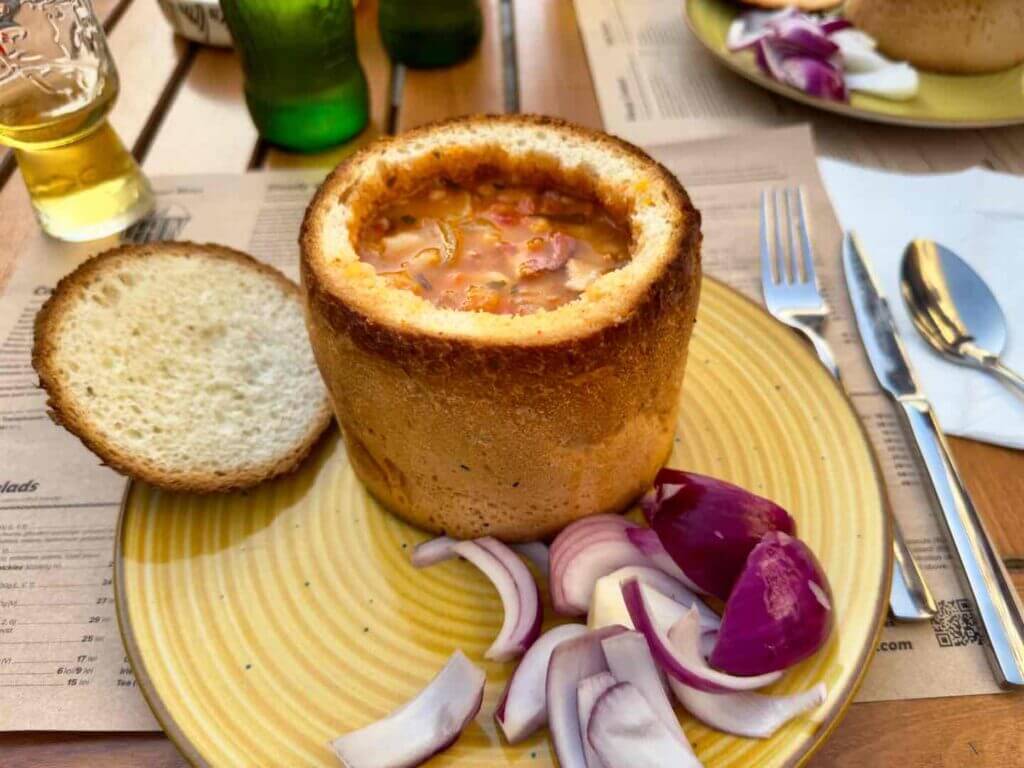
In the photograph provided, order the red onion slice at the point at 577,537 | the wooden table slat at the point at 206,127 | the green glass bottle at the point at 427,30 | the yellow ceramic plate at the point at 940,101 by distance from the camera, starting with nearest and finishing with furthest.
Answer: the red onion slice at the point at 577,537 < the yellow ceramic plate at the point at 940,101 < the wooden table slat at the point at 206,127 < the green glass bottle at the point at 427,30

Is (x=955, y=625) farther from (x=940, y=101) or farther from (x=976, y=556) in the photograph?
(x=940, y=101)

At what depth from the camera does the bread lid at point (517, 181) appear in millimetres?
1048

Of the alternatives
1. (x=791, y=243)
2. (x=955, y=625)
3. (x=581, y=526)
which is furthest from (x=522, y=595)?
(x=791, y=243)

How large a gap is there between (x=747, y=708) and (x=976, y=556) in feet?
1.75

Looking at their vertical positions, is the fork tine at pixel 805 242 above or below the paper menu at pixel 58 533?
above

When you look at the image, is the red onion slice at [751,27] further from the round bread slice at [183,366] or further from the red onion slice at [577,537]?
the red onion slice at [577,537]

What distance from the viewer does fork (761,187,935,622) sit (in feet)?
5.40

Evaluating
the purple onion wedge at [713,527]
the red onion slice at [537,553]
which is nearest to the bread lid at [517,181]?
the purple onion wedge at [713,527]

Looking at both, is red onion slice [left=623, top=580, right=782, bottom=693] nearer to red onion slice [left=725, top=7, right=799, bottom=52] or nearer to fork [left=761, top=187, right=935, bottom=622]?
fork [left=761, top=187, right=935, bottom=622]

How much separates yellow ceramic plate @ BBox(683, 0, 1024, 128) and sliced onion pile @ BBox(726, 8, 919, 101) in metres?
0.03

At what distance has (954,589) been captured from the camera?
1.27 meters

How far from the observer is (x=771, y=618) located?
1015mm

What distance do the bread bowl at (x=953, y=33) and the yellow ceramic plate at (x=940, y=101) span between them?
0.14 ft

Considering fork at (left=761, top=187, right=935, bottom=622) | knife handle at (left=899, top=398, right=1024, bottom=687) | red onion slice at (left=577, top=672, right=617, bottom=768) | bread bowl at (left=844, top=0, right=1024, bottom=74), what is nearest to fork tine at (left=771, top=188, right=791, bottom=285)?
fork at (left=761, top=187, right=935, bottom=622)
